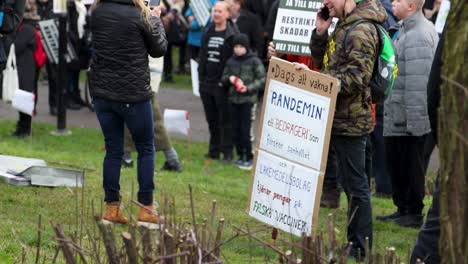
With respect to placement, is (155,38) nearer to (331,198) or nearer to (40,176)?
(40,176)

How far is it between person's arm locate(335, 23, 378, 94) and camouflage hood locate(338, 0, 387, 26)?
0.29 feet

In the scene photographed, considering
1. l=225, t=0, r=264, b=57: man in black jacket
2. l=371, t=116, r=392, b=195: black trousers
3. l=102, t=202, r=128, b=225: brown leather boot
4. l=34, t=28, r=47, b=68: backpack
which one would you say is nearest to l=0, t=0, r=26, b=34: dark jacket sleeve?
l=102, t=202, r=128, b=225: brown leather boot

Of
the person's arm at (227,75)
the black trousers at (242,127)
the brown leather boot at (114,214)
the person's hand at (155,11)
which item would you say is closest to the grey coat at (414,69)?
the person's hand at (155,11)

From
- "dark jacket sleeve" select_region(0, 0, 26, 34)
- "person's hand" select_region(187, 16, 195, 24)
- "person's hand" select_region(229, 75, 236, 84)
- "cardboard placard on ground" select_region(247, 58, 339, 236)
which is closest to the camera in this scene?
"cardboard placard on ground" select_region(247, 58, 339, 236)

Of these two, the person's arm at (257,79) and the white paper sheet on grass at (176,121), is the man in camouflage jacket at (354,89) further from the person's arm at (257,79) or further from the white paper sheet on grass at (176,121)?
the white paper sheet on grass at (176,121)

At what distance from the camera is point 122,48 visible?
766 cm

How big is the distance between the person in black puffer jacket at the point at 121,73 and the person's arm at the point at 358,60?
1.44m

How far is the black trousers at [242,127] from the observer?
13.1 meters

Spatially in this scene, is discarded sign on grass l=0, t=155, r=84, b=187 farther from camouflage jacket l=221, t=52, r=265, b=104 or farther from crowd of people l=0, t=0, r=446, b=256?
camouflage jacket l=221, t=52, r=265, b=104

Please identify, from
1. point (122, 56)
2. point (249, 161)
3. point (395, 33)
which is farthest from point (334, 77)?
point (249, 161)

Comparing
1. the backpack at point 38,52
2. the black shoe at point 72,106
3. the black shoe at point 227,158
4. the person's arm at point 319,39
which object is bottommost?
the black shoe at point 72,106

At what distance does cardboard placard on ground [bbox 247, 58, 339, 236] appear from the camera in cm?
669

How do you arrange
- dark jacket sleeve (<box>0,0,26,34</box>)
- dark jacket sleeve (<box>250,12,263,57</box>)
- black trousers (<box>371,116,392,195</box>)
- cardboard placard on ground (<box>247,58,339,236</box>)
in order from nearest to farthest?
cardboard placard on ground (<box>247,58,339,236</box>) → dark jacket sleeve (<box>0,0,26,34</box>) → black trousers (<box>371,116,392,195</box>) → dark jacket sleeve (<box>250,12,263,57</box>)

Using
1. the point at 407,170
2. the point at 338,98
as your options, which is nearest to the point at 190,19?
the point at 407,170
